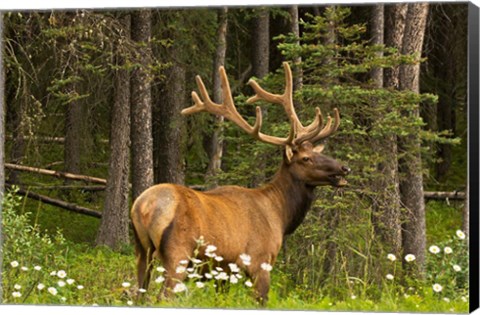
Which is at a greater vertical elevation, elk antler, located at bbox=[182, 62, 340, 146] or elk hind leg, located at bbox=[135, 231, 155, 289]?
elk antler, located at bbox=[182, 62, 340, 146]

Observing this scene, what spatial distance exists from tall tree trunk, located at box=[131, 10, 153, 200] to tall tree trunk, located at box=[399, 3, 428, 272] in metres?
2.81

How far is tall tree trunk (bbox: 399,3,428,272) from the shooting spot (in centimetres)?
1296

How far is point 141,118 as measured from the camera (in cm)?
1494

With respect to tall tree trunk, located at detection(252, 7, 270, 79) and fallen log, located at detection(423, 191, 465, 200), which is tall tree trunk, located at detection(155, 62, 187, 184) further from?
fallen log, located at detection(423, 191, 465, 200)

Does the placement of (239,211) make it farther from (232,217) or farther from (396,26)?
(396,26)

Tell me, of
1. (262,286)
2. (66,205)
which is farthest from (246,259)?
(66,205)

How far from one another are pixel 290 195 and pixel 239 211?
2.31ft

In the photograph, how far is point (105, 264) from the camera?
1345 cm

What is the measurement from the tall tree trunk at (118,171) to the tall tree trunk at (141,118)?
588mm

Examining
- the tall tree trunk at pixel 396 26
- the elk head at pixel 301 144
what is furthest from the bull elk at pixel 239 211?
the tall tree trunk at pixel 396 26

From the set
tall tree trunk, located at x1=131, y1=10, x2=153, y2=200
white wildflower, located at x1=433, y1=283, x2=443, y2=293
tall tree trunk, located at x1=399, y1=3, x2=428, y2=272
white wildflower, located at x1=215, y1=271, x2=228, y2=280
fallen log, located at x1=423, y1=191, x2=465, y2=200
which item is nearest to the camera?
white wildflower, located at x1=215, y1=271, x2=228, y2=280

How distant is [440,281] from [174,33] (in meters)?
6.44

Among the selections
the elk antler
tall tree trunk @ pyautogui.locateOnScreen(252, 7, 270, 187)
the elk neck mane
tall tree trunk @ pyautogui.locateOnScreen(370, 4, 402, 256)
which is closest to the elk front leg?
the elk neck mane

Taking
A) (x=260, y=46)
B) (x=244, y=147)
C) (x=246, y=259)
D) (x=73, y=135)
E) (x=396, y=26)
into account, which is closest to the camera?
(x=246, y=259)
